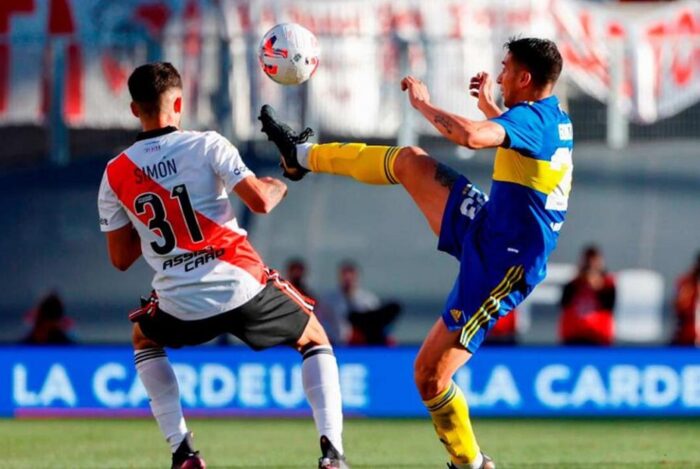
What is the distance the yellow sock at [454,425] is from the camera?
786 centimetres

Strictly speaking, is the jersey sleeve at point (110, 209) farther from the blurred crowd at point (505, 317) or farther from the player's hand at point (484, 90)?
the blurred crowd at point (505, 317)

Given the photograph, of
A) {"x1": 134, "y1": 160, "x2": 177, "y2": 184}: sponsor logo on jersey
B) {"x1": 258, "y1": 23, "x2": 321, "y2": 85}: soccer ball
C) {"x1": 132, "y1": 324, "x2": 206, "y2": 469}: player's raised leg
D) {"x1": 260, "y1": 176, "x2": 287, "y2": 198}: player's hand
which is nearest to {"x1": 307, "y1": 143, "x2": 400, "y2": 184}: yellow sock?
{"x1": 258, "y1": 23, "x2": 321, "y2": 85}: soccer ball

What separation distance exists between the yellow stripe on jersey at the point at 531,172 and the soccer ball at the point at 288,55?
1.31 meters

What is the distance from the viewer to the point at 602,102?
1766 cm

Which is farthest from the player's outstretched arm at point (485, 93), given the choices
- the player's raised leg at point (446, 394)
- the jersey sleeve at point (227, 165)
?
the jersey sleeve at point (227, 165)

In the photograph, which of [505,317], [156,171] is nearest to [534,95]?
[156,171]

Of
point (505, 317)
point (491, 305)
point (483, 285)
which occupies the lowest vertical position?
point (505, 317)

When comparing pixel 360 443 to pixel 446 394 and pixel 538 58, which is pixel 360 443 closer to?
pixel 446 394

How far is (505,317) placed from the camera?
49.6ft

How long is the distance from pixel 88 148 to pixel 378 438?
6.85 m

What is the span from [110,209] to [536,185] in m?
2.05

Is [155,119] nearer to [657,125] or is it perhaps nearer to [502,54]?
[502,54]

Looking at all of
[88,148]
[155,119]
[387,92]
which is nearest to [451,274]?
[387,92]

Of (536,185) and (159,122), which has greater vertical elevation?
(159,122)
